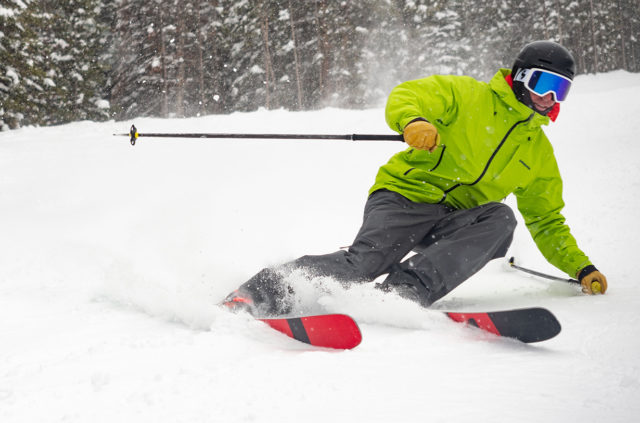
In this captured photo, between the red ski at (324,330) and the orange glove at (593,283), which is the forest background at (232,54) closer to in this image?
the red ski at (324,330)

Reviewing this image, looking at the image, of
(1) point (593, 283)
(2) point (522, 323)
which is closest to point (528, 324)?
(2) point (522, 323)

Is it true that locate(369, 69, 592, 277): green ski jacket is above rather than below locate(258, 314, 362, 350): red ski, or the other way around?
above

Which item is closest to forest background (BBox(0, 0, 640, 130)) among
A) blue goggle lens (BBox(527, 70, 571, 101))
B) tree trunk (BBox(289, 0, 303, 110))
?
tree trunk (BBox(289, 0, 303, 110))

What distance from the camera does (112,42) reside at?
997 inches

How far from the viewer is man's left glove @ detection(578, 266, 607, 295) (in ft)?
10.2

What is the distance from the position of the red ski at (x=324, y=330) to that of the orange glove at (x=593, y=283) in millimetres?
2058

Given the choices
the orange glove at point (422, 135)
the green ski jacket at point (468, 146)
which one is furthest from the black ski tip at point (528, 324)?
the green ski jacket at point (468, 146)

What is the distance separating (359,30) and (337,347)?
2597 cm

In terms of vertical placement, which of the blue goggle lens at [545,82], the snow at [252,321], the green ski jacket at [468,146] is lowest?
the snow at [252,321]

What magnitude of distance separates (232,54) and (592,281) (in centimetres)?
2592

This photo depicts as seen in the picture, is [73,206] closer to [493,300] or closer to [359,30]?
[493,300]

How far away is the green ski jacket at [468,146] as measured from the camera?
3.05 m

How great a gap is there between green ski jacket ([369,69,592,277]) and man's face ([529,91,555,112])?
0.18 ft

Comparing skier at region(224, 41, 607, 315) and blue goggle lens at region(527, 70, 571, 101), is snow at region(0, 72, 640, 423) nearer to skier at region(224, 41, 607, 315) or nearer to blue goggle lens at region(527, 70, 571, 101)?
skier at region(224, 41, 607, 315)
